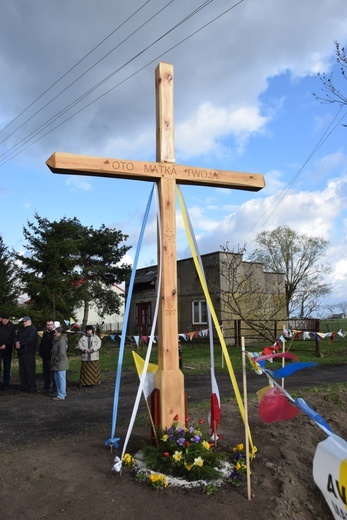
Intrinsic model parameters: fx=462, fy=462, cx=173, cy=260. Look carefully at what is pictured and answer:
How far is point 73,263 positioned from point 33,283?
2055mm

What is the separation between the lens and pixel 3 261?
24.9 meters

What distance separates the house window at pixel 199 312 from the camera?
93.8ft

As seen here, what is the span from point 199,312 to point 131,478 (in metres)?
24.6

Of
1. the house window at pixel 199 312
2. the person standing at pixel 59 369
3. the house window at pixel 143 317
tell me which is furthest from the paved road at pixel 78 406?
the house window at pixel 143 317

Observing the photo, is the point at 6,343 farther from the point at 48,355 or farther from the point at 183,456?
the point at 183,456

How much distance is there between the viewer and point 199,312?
28797 mm

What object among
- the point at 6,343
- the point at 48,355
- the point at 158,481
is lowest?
the point at 158,481

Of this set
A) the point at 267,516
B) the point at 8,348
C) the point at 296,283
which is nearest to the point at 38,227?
the point at 8,348

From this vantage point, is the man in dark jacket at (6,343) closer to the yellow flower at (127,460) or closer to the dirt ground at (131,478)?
the dirt ground at (131,478)

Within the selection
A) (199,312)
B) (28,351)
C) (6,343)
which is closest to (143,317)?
(199,312)

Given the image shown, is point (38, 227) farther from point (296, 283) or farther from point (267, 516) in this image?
point (296, 283)

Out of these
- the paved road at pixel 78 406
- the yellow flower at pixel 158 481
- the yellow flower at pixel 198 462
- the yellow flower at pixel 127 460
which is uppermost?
the yellow flower at pixel 198 462

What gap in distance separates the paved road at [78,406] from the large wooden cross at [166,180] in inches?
66.8

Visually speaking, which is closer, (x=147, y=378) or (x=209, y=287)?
(x=147, y=378)
